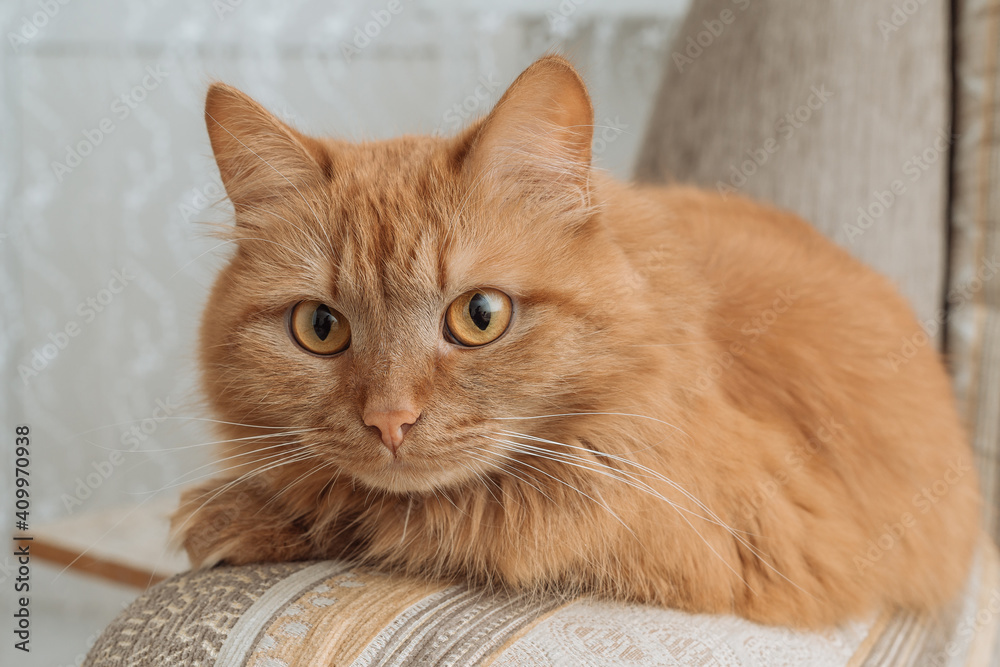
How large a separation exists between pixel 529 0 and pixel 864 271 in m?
1.81

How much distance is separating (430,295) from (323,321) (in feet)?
0.52

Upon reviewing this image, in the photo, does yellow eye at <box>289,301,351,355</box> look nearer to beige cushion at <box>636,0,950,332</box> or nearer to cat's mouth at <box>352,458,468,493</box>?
cat's mouth at <box>352,458,468,493</box>

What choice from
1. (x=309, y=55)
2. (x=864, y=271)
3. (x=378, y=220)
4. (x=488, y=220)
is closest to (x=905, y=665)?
(x=864, y=271)

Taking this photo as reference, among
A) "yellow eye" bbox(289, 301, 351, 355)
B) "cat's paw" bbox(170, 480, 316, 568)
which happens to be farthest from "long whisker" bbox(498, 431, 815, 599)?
"cat's paw" bbox(170, 480, 316, 568)

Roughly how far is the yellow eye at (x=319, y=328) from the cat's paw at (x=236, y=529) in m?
0.25

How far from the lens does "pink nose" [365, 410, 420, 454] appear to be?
87 cm

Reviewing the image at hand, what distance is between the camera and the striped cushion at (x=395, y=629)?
0.85 m

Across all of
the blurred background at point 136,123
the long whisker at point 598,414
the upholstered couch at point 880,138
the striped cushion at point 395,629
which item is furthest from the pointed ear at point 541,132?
the blurred background at point 136,123

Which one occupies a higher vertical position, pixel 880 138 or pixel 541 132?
pixel 880 138

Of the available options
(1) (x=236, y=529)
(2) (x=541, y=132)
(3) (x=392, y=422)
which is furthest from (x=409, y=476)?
(2) (x=541, y=132)

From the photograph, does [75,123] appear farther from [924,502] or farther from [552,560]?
[924,502]

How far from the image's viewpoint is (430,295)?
94 centimetres

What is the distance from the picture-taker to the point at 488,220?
38.8 inches

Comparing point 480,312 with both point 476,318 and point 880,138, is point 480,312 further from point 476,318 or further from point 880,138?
point 880,138
